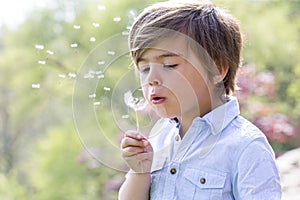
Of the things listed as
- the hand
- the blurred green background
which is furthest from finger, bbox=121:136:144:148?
the blurred green background

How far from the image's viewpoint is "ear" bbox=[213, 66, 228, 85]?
1118mm

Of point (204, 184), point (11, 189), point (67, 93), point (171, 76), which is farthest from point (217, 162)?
point (11, 189)

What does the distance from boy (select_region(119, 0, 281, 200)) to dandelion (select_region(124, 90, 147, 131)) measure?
0.04 metres

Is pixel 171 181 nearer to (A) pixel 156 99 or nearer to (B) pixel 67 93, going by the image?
(A) pixel 156 99

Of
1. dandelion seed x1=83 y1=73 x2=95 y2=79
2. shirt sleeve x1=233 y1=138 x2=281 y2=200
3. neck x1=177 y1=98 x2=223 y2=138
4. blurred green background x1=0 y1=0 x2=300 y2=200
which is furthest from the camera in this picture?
blurred green background x1=0 y1=0 x2=300 y2=200

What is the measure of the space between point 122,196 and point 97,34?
6.04 feet

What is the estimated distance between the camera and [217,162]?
41.8 inches

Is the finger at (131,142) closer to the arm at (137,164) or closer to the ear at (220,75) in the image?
the arm at (137,164)

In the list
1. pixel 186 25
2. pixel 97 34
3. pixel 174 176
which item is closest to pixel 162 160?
pixel 174 176

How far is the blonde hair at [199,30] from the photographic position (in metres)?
1.09

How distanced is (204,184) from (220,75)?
18 cm

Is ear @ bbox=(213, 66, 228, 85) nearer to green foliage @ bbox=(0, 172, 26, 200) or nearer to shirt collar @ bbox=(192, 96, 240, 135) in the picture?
shirt collar @ bbox=(192, 96, 240, 135)

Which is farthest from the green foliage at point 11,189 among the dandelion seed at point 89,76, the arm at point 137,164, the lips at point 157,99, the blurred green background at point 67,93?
the lips at point 157,99

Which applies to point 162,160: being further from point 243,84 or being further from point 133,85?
point 243,84
